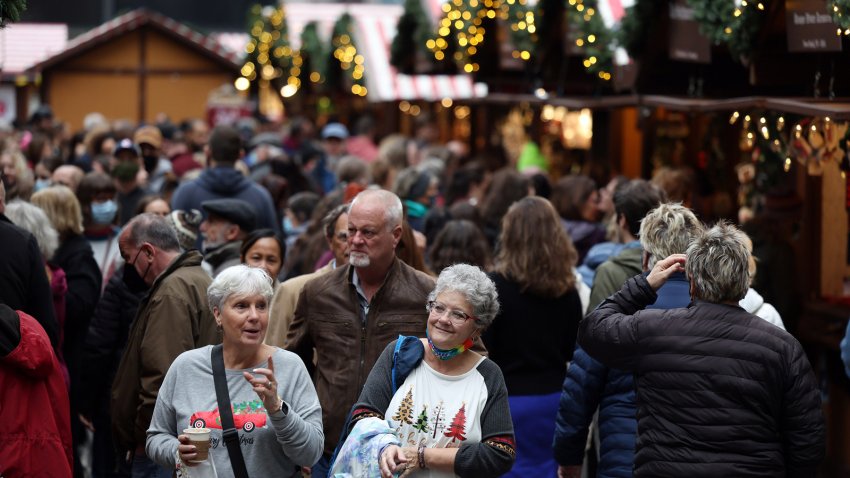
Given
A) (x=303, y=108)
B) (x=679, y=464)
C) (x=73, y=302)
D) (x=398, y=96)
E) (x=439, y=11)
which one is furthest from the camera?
(x=303, y=108)

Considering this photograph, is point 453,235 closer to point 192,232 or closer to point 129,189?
point 192,232

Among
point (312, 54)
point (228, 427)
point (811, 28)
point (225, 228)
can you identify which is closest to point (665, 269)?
point (228, 427)

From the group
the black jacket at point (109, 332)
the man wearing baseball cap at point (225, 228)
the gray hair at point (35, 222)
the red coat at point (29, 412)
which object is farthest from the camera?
the gray hair at point (35, 222)

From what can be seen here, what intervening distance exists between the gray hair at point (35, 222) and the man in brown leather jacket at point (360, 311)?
241cm

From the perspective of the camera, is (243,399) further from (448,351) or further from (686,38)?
(686,38)

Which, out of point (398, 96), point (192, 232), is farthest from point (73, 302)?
point (398, 96)

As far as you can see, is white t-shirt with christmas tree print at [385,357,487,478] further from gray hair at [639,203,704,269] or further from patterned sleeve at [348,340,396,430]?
gray hair at [639,203,704,269]

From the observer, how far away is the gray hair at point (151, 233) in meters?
6.38

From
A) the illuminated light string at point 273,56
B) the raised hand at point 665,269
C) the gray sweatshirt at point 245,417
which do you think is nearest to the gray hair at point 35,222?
the gray sweatshirt at point 245,417

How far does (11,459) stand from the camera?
5.29 m

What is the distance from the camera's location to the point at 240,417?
4984 mm

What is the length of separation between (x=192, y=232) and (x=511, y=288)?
1.93 metres

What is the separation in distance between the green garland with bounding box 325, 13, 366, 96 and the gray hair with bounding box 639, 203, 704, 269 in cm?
1778

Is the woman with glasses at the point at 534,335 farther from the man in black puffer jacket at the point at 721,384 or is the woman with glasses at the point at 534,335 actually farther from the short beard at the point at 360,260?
the man in black puffer jacket at the point at 721,384
